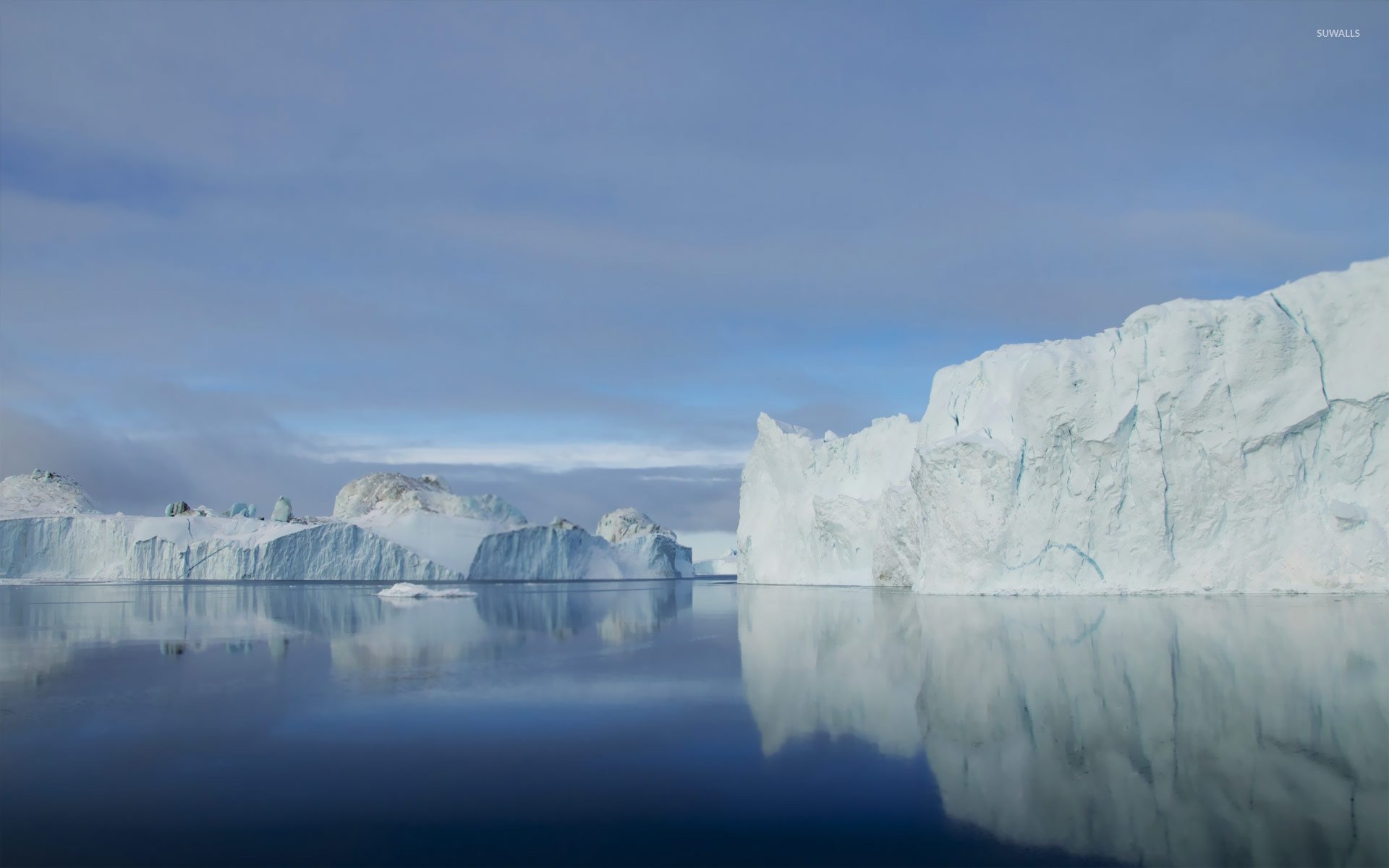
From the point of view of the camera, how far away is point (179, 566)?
147 ft

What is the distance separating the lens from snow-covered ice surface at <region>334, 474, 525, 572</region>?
47.8 meters

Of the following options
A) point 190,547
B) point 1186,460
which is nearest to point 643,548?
point 190,547

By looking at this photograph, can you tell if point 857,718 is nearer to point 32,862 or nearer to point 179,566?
point 32,862

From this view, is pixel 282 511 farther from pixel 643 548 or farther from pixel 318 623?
pixel 318 623

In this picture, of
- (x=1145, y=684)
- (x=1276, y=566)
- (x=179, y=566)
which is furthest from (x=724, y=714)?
(x=179, y=566)

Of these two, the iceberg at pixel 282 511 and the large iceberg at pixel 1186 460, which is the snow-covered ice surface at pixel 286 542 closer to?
the iceberg at pixel 282 511

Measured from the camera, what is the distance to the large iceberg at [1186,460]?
19.6 metres

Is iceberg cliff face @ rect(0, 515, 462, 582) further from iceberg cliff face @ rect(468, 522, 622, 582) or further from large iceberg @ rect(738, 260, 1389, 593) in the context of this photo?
large iceberg @ rect(738, 260, 1389, 593)

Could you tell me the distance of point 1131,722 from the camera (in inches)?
261

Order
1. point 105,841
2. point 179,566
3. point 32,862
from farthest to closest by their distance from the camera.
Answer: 1. point 179,566
2. point 105,841
3. point 32,862

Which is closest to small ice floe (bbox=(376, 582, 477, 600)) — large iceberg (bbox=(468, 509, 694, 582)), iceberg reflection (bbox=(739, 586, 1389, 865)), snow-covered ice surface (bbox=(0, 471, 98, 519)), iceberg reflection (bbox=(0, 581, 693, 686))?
iceberg reflection (bbox=(0, 581, 693, 686))

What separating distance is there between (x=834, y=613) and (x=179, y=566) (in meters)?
38.6

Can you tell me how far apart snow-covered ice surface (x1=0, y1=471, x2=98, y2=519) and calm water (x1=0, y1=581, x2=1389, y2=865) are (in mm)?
40322

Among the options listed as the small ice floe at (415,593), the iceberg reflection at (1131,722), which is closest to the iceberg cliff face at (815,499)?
the small ice floe at (415,593)
